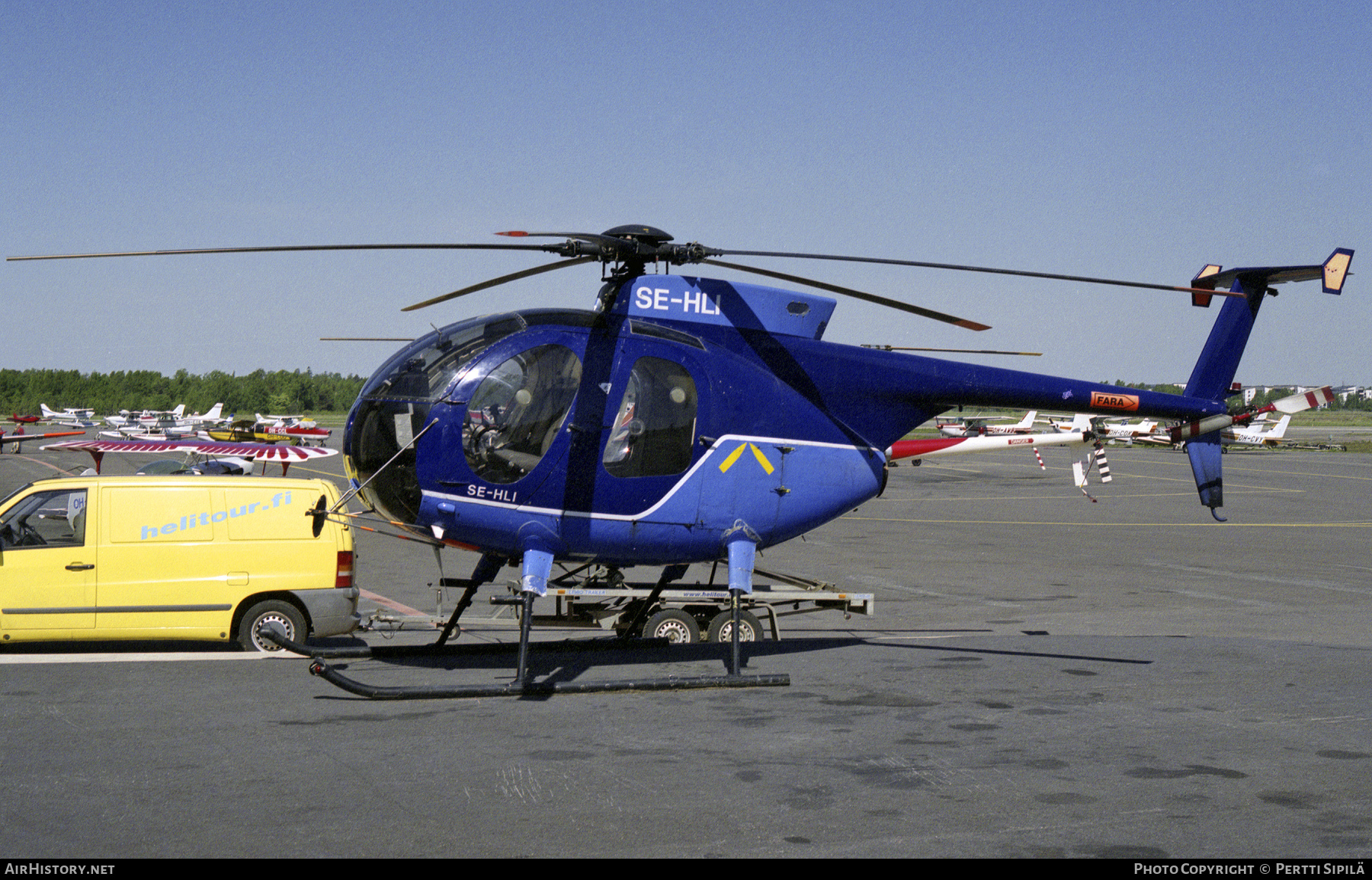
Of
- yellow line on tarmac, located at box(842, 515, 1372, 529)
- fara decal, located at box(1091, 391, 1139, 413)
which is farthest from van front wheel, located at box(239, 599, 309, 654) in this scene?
yellow line on tarmac, located at box(842, 515, 1372, 529)

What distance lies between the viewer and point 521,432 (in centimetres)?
936

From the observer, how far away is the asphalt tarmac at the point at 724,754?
5438mm

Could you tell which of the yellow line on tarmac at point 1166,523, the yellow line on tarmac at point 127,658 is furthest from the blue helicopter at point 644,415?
the yellow line on tarmac at point 1166,523

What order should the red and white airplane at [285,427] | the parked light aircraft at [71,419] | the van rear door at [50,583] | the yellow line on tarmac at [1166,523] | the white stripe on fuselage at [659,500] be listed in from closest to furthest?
the white stripe on fuselage at [659,500]
the van rear door at [50,583]
the yellow line on tarmac at [1166,523]
the red and white airplane at [285,427]
the parked light aircraft at [71,419]

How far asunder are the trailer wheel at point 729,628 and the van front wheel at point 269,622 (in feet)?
14.3

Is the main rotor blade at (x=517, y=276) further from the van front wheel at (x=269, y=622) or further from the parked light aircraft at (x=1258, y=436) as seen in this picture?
the parked light aircraft at (x=1258, y=436)

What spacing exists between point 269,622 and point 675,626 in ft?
13.9

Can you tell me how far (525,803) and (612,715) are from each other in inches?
83.0

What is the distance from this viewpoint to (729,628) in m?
12.2

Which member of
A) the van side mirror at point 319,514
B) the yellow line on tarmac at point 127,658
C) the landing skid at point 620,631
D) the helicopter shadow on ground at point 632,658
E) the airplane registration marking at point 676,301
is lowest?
the yellow line on tarmac at point 127,658

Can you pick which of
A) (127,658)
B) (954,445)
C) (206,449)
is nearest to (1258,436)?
(206,449)

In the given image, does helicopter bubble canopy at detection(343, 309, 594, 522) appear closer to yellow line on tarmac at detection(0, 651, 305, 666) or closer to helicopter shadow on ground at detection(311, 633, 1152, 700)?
helicopter shadow on ground at detection(311, 633, 1152, 700)

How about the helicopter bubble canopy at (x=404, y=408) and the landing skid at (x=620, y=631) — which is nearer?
the landing skid at (x=620, y=631)

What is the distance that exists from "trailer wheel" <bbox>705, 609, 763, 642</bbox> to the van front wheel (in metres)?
4.35
